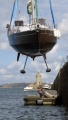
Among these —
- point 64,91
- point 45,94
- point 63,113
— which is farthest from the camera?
point 45,94

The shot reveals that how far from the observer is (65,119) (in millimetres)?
37344

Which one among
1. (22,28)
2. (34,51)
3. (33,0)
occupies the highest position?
(33,0)

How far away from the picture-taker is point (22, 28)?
34.9 meters

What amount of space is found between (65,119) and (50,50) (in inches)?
306

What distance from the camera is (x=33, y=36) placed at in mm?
32656

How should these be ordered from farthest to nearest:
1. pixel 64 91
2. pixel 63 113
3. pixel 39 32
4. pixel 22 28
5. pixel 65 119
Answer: pixel 64 91 < pixel 63 113 < pixel 65 119 < pixel 22 28 < pixel 39 32

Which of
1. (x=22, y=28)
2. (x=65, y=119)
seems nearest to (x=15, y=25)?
(x=22, y=28)

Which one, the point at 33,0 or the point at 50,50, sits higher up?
the point at 33,0

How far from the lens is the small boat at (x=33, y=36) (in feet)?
107

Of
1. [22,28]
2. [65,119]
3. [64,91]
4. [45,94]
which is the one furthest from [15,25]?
[45,94]

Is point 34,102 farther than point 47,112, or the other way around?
point 34,102

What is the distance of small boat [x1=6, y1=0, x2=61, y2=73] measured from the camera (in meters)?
32.5

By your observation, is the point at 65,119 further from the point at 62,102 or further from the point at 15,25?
the point at 62,102

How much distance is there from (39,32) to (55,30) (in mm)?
2551
